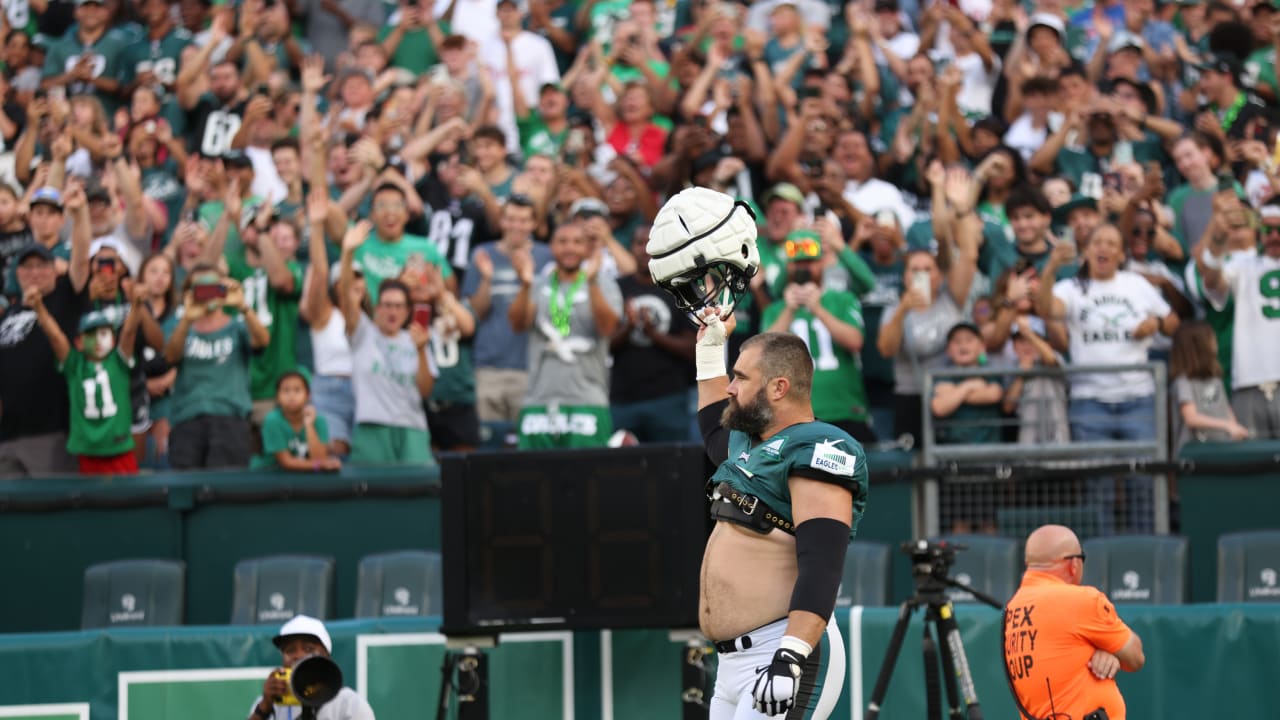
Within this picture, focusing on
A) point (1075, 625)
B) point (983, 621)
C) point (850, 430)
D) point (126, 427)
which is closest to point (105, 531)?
point (126, 427)

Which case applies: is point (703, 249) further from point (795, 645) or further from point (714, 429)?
point (795, 645)

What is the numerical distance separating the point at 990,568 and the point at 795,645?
5797 mm

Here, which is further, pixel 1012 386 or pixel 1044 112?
pixel 1044 112

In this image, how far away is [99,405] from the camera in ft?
44.0

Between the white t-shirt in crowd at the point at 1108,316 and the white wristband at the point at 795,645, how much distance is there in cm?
701

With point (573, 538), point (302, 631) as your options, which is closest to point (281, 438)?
point (302, 631)

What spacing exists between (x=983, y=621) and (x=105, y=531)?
660 cm

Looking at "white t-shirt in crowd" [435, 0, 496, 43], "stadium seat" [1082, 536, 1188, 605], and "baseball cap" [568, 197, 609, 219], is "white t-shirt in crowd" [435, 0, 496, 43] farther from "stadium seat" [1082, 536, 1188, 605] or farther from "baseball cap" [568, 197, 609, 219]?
"stadium seat" [1082, 536, 1188, 605]

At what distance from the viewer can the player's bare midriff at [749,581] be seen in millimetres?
6418

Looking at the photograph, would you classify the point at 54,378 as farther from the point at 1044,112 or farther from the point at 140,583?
the point at 1044,112

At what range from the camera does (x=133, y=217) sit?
1554 centimetres

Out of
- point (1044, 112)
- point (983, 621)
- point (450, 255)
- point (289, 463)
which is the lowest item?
point (983, 621)

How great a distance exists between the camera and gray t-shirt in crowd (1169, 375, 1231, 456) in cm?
1234

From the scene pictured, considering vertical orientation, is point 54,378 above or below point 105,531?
above
